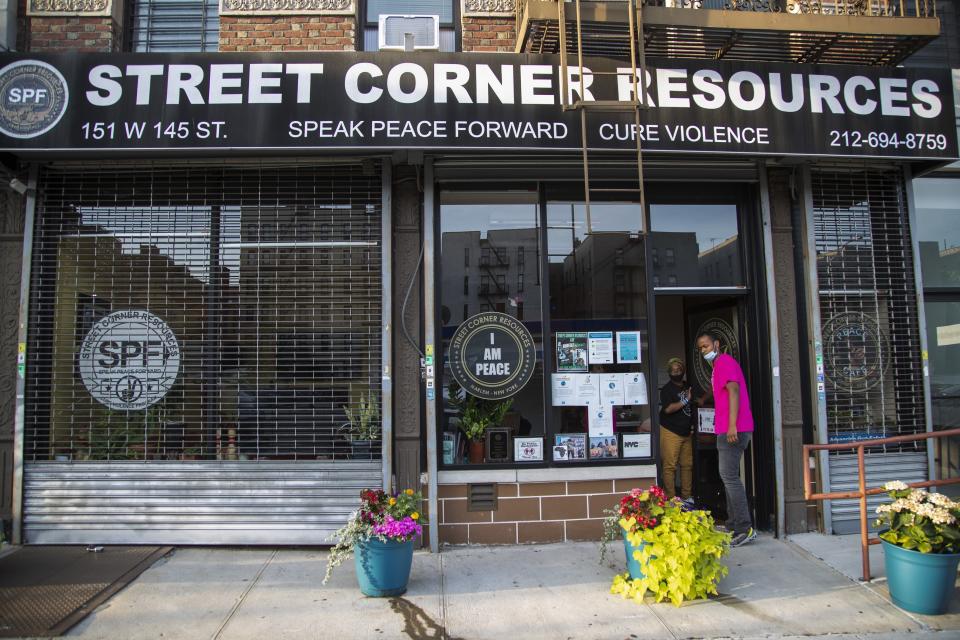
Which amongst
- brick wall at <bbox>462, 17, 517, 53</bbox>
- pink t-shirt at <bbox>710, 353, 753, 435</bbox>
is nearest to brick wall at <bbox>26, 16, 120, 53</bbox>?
brick wall at <bbox>462, 17, 517, 53</bbox>

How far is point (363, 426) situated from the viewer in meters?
6.03

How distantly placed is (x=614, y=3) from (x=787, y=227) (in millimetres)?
2827

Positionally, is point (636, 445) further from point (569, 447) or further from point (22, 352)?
point (22, 352)

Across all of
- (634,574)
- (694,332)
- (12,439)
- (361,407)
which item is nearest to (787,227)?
(694,332)

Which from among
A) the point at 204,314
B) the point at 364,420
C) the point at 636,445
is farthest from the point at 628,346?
the point at 204,314

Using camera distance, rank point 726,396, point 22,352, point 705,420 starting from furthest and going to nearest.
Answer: point 705,420 → point 22,352 → point 726,396

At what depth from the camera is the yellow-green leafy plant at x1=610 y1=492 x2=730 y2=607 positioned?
4.52 meters

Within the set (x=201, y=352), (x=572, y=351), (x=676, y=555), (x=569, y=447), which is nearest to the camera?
(x=676, y=555)

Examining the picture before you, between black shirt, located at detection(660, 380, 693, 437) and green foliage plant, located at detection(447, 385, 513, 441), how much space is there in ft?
6.24

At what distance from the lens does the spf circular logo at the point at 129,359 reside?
6.10 meters

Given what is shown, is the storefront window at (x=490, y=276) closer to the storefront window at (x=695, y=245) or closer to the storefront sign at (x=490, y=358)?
the storefront sign at (x=490, y=358)

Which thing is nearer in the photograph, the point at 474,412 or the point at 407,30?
the point at 474,412

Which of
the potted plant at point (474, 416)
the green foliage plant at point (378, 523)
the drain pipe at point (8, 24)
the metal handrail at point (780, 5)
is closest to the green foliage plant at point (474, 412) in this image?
the potted plant at point (474, 416)

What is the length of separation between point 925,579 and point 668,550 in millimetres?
1719
